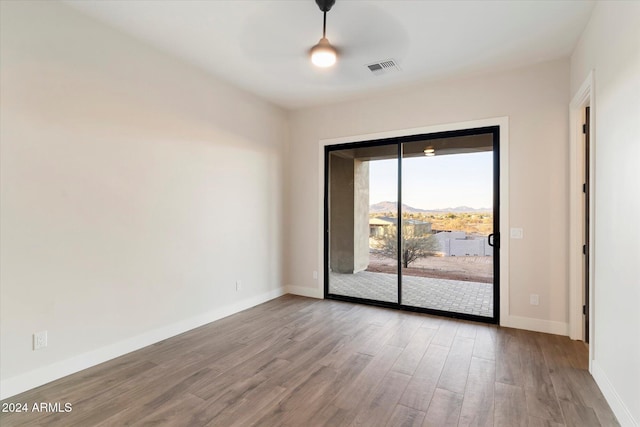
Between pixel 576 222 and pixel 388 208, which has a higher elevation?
pixel 388 208

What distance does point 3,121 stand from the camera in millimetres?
2264

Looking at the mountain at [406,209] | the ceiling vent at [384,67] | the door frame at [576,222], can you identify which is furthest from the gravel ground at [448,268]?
the ceiling vent at [384,67]

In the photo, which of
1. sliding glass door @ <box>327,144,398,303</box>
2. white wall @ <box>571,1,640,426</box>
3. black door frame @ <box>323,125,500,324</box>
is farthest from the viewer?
sliding glass door @ <box>327,144,398,303</box>

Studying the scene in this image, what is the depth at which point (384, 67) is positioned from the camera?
12.0 ft

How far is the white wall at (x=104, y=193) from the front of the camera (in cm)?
235

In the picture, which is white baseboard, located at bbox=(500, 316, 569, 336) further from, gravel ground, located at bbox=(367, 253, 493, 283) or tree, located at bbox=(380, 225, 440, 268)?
tree, located at bbox=(380, 225, 440, 268)

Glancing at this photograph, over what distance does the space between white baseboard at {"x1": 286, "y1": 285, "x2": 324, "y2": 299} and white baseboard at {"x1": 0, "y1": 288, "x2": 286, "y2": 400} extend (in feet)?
3.93

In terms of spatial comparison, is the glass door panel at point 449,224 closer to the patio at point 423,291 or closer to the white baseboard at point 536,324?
the patio at point 423,291

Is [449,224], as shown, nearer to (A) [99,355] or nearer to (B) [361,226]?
(B) [361,226]

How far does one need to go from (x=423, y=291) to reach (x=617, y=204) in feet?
8.65

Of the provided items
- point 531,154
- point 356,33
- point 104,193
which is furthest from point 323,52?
point 531,154

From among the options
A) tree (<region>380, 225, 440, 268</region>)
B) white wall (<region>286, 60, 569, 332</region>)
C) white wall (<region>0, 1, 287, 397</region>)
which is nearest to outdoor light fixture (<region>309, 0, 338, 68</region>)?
white wall (<region>0, 1, 287, 397</region>)

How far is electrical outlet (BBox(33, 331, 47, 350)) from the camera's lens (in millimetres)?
2414

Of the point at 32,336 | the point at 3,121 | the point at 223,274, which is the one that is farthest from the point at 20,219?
the point at 223,274
